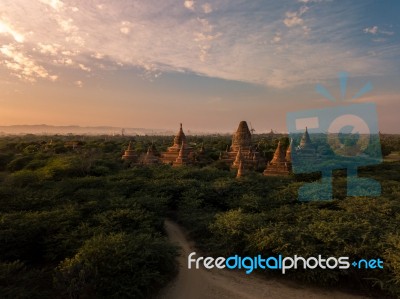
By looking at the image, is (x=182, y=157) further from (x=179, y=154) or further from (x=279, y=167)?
(x=279, y=167)

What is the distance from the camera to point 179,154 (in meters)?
39.2

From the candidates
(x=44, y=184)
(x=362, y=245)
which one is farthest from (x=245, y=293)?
(x=44, y=184)

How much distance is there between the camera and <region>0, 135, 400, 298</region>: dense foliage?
11.3 metres

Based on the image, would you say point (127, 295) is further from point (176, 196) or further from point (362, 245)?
point (176, 196)

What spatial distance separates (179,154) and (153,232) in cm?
2345

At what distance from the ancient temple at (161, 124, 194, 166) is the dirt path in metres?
24.7

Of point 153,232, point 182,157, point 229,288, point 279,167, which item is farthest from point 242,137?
point 229,288

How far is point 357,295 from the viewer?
39.6ft

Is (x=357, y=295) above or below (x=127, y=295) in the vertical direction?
below

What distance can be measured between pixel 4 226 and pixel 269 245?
1294cm

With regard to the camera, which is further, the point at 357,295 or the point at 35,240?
the point at 35,240

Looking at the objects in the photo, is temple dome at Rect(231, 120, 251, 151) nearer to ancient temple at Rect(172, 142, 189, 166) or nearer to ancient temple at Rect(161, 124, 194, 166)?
ancient temple at Rect(161, 124, 194, 166)

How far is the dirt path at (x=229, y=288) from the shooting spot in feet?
39.3

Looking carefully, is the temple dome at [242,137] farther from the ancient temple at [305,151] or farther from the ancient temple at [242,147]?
the ancient temple at [305,151]
